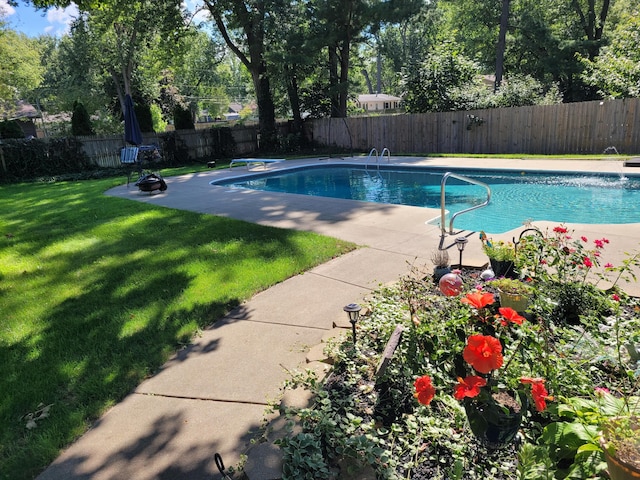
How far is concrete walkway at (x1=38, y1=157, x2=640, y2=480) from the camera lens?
1.95 metres

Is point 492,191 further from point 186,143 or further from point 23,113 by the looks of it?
point 23,113

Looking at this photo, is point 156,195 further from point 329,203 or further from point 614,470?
point 614,470

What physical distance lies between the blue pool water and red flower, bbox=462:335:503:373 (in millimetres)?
4876

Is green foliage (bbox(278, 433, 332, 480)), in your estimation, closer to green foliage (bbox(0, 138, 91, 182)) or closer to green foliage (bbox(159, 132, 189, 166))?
green foliage (bbox(0, 138, 91, 182))

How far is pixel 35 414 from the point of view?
2.32 m

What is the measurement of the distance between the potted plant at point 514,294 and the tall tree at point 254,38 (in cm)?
1559

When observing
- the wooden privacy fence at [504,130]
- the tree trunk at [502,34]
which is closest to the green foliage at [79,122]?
the wooden privacy fence at [504,130]

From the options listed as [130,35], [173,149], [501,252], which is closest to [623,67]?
[501,252]

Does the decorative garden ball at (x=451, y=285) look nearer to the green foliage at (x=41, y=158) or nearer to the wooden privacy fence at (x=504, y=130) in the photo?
the wooden privacy fence at (x=504, y=130)

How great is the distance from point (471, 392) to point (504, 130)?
1477 cm

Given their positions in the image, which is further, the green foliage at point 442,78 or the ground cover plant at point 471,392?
the green foliage at point 442,78

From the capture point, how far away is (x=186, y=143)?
58.0 ft

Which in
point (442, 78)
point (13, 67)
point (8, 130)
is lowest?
point (8, 130)

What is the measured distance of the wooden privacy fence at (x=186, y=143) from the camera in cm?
1577
